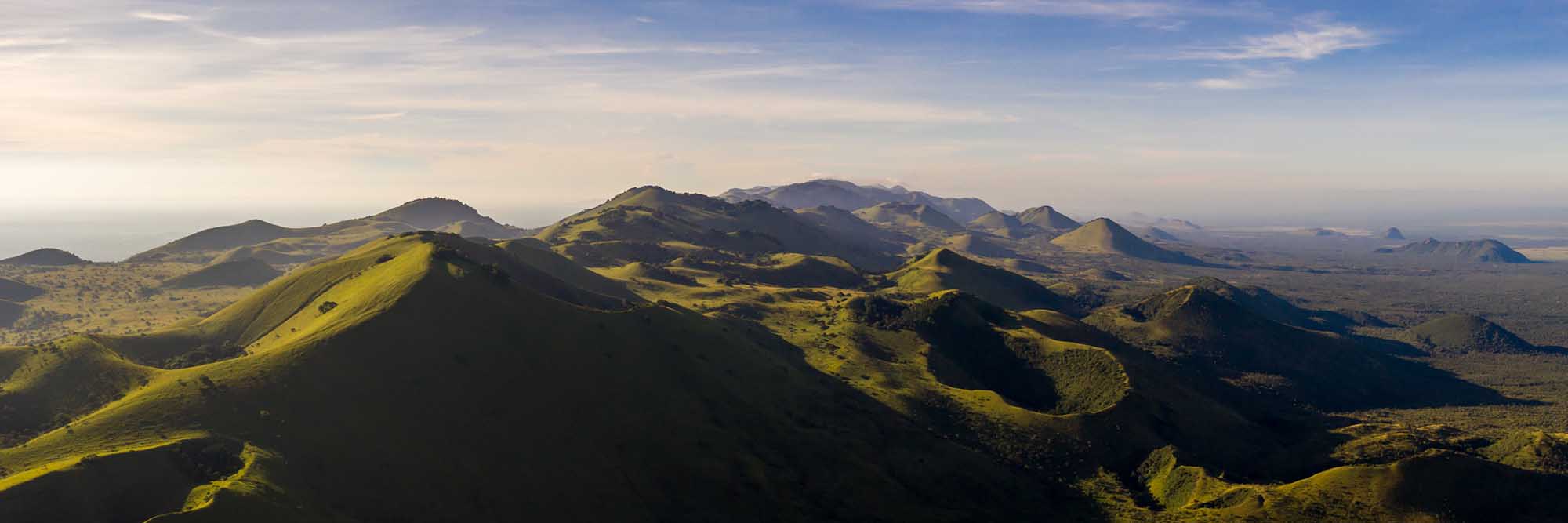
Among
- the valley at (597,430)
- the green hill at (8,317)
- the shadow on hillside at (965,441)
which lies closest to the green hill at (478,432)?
the valley at (597,430)

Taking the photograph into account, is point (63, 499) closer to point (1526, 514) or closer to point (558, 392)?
point (558, 392)

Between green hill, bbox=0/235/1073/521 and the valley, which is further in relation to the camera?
the valley

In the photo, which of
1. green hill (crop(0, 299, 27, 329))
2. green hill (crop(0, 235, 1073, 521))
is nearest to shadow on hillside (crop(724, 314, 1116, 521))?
green hill (crop(0, 235, 1073, 521))

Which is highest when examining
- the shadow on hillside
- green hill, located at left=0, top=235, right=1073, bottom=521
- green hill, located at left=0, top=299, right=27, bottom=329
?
green hill, located at left=0, top=299, right=27, bottom=329

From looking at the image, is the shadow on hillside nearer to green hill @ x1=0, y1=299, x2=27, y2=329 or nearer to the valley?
the valley

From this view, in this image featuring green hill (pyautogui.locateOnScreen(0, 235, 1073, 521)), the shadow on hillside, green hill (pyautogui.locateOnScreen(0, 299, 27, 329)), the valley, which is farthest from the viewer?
green hill (pyautogui.locateOnScreen(0, 299, 27, 329))

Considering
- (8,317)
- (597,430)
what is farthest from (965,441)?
(8,317)

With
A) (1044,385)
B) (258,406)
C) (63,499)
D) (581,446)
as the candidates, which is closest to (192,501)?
(63,499)

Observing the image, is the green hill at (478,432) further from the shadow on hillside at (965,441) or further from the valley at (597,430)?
the shadow on hillside at (965,441)
